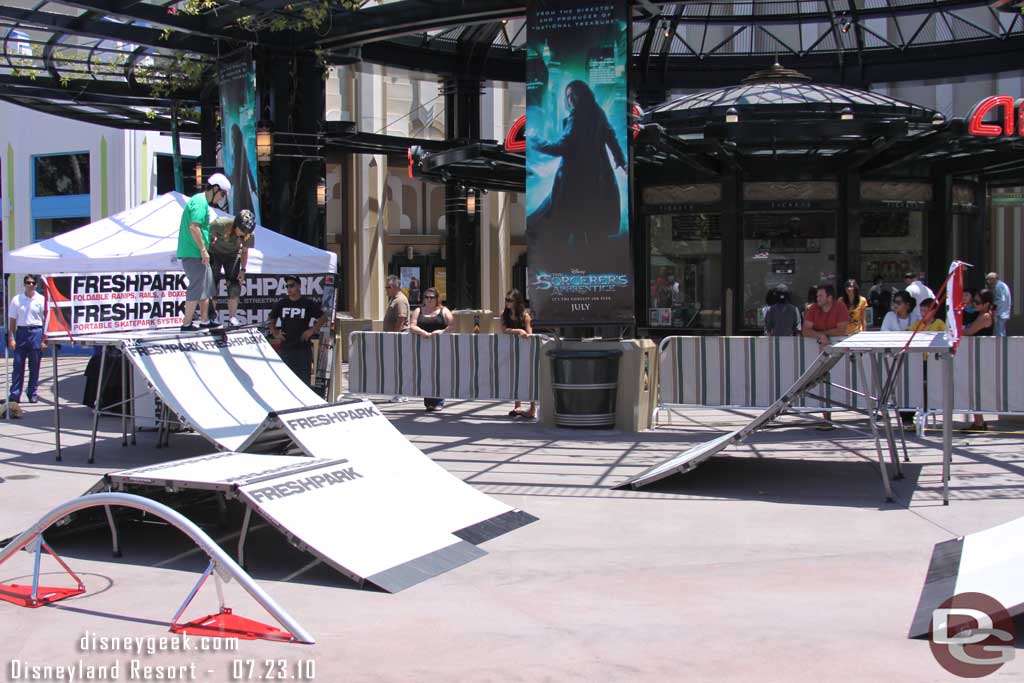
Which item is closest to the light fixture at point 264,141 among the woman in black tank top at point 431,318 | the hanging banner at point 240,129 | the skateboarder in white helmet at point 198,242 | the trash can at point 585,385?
the hanging banner at point 240,129

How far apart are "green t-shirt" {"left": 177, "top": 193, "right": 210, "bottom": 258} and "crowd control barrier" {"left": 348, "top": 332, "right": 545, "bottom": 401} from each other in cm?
460

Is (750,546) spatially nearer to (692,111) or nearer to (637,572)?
(637,572)

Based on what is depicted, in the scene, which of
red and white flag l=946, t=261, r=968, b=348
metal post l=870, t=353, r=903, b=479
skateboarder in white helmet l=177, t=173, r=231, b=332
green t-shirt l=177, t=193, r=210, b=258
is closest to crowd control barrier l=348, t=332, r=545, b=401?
skateboarder in white helmet l=177, t=173, r=231, b=332

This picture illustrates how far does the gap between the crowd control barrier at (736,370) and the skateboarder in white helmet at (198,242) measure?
20.0ft

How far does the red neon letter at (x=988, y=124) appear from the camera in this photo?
55.8 feet

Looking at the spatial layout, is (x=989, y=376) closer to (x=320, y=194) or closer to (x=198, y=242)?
(x=198, y=242)

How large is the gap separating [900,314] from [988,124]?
Answer: 5075 millimetres

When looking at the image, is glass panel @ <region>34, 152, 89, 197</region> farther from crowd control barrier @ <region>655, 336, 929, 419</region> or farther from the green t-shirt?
crowd control barrier @ <region>655, 336, 929, 419</region>

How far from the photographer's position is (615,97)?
46.4 feet

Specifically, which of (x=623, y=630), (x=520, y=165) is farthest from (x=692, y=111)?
(x=623, y=630)

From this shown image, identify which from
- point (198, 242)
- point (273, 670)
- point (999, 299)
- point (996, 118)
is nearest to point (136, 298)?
point (198, 242)

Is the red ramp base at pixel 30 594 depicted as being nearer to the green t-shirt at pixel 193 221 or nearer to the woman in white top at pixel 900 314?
the green t-shirt at pixel 193 221

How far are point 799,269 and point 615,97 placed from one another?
7373mm

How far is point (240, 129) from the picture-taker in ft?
60.7
